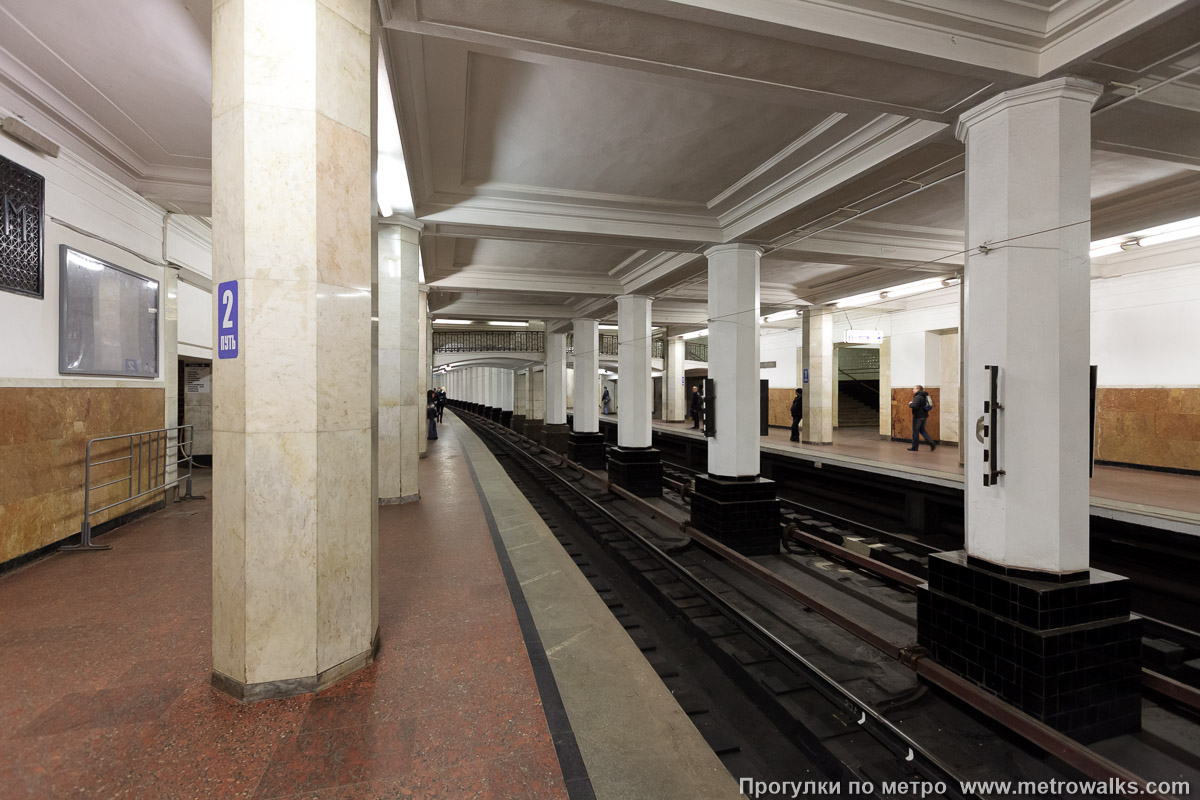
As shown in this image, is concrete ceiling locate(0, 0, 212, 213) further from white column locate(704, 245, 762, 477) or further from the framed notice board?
white column locate(704, 245, 762, 477)

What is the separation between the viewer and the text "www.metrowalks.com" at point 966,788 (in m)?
2.78

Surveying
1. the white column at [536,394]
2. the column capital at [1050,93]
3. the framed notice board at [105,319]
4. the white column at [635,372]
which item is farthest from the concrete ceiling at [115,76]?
the white column at [536,394]

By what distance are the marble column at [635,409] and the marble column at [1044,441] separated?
7.64 metres

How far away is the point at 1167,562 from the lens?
21.5 ft

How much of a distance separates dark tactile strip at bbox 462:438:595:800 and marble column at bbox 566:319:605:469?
10.6 metres

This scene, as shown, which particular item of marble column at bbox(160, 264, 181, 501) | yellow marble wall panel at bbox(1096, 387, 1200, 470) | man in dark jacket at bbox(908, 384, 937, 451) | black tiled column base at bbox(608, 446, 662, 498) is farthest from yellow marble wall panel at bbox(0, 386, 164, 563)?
yellow marble wall panel at bbox(1096, 387, 1200, 470)

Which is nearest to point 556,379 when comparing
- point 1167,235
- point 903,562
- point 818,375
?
point 818,375

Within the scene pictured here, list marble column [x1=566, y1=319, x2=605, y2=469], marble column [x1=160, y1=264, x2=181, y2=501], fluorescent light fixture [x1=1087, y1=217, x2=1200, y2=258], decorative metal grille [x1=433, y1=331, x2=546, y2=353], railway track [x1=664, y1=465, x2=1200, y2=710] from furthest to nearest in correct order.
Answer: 1. decorative metal grille [x1=433, y1=331, x2=546, y2=353]
2. marble column [x1=566, y1=319, x2=605, y2=469]
3. fluorescent light fixture [x1=1087, y1=217, x2=1200, y2=258]
4. marble column [x1=160, y1=264, x2=181, y2=501]
5. railway track [x1=664, y1=465, x2=1200, y2=710]

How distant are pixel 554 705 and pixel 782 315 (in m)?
15.8

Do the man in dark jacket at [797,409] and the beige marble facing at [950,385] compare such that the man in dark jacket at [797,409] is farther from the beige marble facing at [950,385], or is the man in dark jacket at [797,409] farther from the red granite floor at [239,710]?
the red granite floor at [239,710]

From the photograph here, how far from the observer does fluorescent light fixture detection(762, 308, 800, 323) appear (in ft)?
51.5

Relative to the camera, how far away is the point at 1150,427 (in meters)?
9.79

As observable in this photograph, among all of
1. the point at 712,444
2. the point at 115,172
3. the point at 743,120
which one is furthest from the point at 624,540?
the point at 115,172

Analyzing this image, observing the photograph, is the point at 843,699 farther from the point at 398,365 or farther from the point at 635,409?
the point at 635,409
